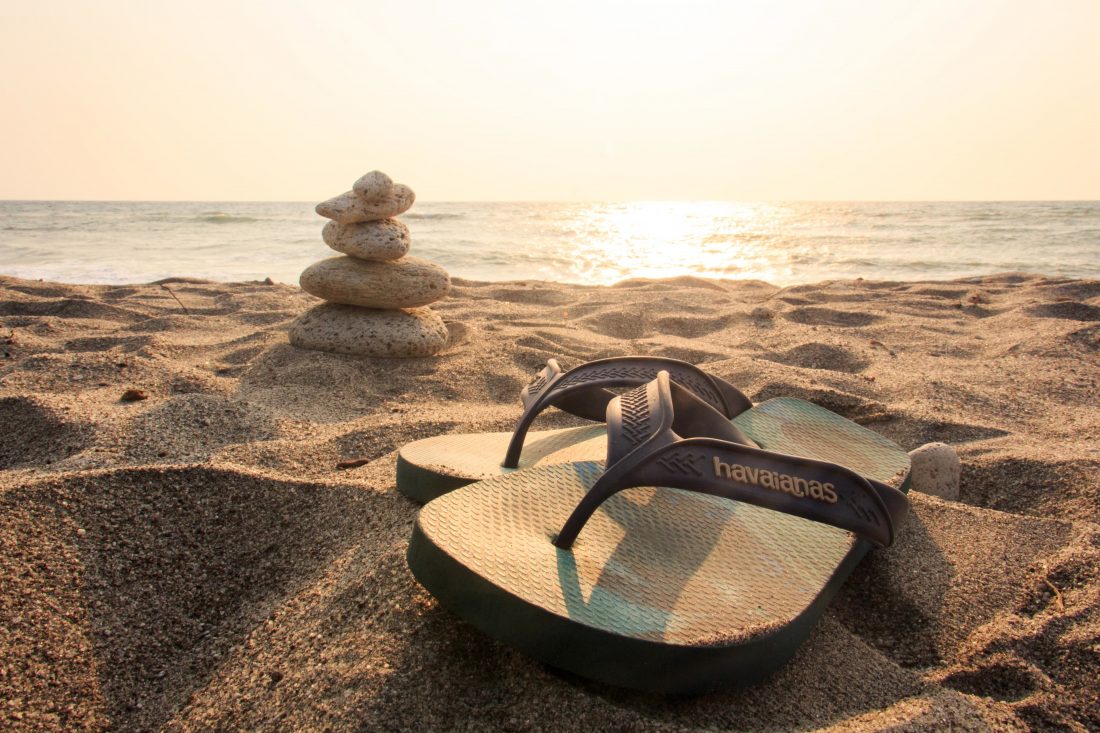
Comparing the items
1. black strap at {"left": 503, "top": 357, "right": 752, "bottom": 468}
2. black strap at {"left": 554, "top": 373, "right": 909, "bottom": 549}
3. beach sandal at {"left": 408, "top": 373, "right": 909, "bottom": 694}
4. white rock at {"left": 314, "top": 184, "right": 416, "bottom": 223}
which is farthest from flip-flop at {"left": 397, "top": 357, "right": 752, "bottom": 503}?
white rock at {"left": 314, "top": 184, "right": 416, "bottom": 223}

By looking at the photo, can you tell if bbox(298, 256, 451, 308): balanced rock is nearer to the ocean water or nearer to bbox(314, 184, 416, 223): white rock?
bbox(314, 184, 416, 223): white rock

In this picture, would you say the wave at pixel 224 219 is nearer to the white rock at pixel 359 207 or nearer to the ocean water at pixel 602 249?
the ocean water at pixel 602 249

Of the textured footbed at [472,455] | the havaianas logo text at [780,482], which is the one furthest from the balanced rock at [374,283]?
the havaianas logo text at [780,482]

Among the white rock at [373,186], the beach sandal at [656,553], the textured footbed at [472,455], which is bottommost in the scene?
the textured footbed at [472,455]

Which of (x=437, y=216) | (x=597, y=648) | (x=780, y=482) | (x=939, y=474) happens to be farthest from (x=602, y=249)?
(x=597, y=648)

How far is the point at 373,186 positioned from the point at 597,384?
1.89 m

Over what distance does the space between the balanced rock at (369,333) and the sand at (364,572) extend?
277 millimetres

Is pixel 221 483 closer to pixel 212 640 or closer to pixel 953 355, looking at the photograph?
pixel 212 640

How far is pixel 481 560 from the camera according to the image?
842mm

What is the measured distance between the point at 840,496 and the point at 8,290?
4916 mm

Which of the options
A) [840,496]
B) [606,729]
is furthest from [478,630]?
[840,496]

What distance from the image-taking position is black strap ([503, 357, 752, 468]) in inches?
50.2

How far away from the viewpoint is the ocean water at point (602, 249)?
759 cm

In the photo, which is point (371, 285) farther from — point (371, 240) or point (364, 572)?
point (364, 572)
